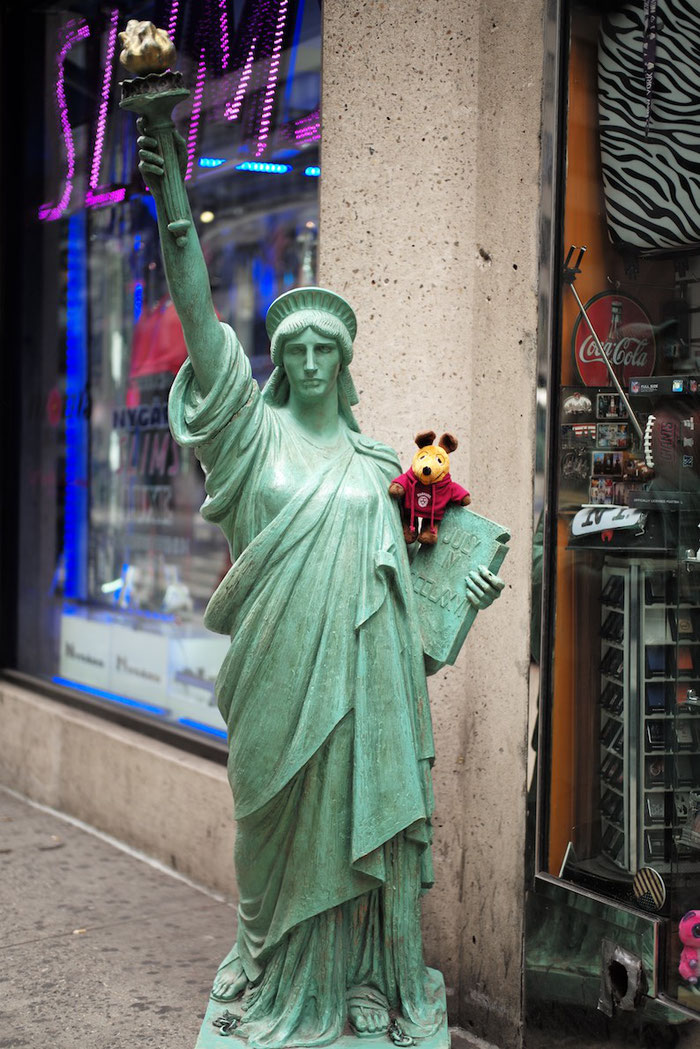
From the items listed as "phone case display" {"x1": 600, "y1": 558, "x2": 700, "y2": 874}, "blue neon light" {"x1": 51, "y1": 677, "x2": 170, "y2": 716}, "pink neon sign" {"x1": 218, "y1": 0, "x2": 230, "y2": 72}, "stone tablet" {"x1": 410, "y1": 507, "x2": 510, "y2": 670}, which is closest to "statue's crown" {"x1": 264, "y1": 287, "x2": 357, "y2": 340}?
"stone tablet" {"x1": 410, "y1": 507, "x2": 510, "y2": 670}

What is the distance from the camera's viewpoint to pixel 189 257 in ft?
10.1

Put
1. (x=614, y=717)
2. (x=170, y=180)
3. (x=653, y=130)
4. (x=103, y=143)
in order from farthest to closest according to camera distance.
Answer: (x=103, y=143)
(x=614, y=717)
(x=653, y=130)
(x=170, y=180)

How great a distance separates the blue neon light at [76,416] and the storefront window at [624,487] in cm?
387

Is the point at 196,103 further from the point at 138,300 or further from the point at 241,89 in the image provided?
the point at 138,300

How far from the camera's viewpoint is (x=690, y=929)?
139 inches

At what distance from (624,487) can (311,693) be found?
1397mm

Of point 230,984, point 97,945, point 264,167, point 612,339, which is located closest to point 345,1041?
point 230,984

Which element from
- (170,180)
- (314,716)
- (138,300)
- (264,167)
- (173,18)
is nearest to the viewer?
(170,180)

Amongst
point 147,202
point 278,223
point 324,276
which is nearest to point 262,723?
point 324,276

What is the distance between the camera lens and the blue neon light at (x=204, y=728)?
5727 mm

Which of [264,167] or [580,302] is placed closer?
[580,302]

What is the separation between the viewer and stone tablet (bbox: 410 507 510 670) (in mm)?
3262

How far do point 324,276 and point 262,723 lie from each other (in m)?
1.88

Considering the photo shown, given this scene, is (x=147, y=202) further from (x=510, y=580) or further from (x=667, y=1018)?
(x=667, y=1018)
